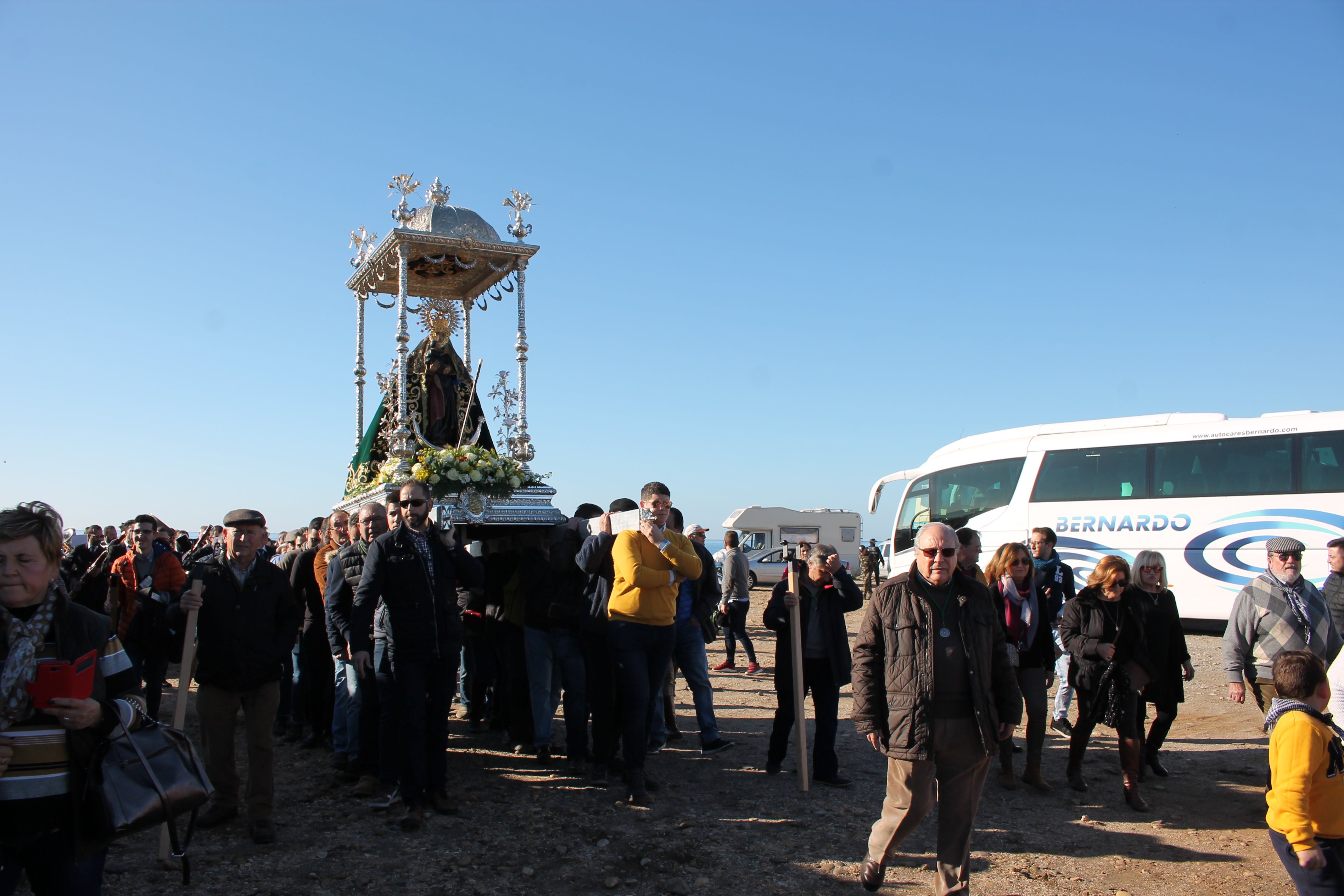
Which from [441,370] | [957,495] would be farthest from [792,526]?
[441,370]

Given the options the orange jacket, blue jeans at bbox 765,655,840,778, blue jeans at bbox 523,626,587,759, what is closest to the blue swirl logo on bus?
blue jeans at bbox 765,655,840,778

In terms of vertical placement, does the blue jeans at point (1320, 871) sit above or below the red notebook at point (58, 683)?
below

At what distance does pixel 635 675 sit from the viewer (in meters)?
6.00

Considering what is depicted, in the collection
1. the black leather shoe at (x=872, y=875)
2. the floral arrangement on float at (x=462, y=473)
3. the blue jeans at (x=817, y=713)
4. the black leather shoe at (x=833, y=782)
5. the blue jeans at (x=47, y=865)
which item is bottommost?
the black leather shoe at (x=833, y=782)

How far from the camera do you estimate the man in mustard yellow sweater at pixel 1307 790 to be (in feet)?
11.4

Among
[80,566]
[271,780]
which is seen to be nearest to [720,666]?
[271,780]

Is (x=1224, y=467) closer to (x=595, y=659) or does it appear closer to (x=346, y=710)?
(x=595, y=659)

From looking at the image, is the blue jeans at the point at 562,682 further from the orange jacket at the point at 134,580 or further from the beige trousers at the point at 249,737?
the orange jacket at the point at 134,580

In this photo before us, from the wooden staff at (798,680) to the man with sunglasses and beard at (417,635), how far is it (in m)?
2.32

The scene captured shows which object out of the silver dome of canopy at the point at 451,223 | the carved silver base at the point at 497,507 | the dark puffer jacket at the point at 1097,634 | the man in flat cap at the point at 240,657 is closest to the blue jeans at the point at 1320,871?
the dark puffer jacket at the point at 1097,634

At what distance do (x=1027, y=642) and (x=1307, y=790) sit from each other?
302 cm

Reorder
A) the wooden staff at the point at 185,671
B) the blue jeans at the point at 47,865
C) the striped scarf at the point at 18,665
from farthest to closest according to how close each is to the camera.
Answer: the wooden staff at the point at 185,671
the blue jeans at the point at 47,865
the striped scarf at the point at 18,665

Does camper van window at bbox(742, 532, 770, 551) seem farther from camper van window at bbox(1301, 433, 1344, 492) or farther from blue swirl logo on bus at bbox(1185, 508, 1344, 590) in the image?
camper van window at bbox(1301, 433, 1344, 492)

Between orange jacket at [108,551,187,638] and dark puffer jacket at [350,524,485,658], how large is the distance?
226 centimetres
